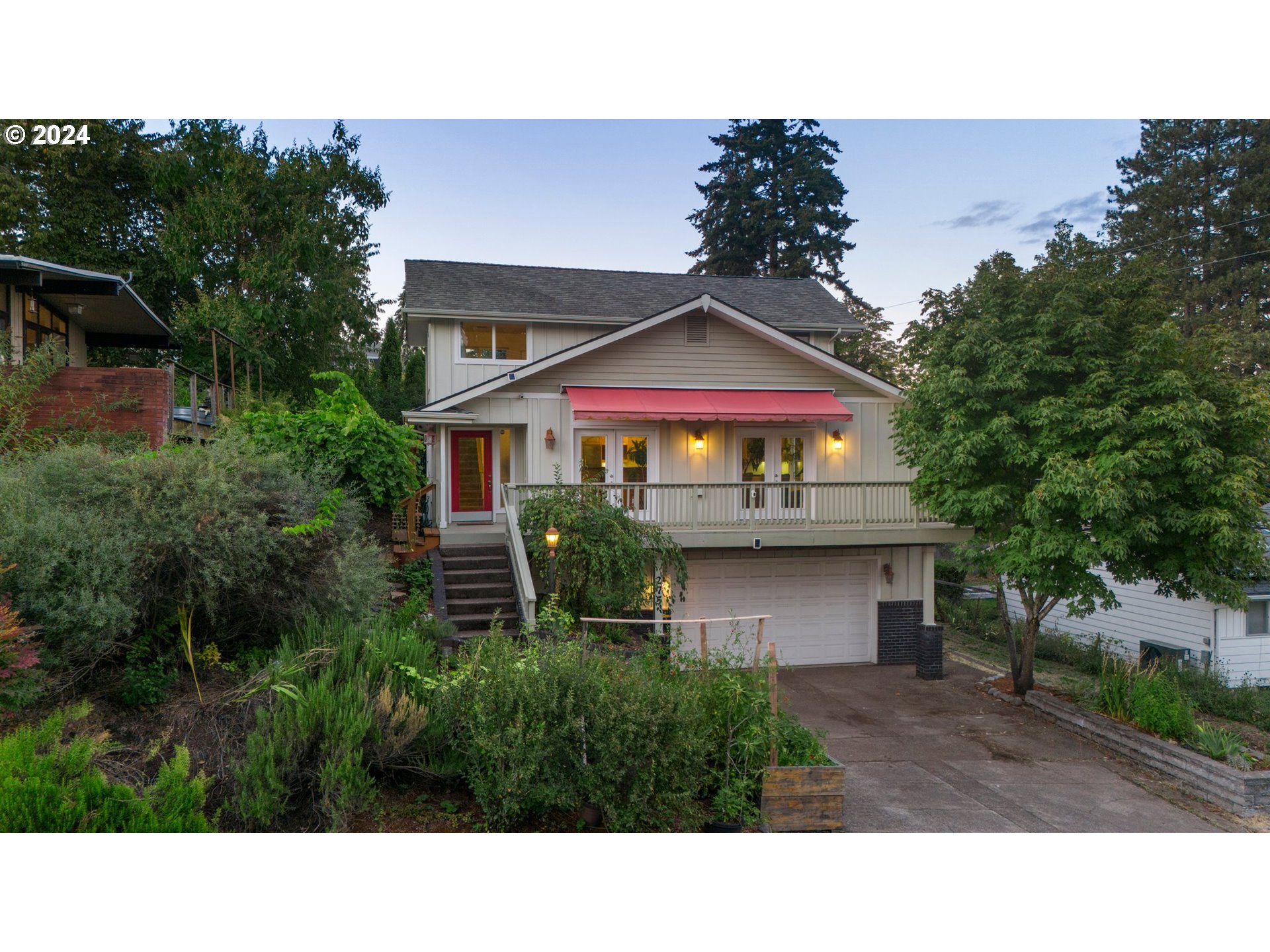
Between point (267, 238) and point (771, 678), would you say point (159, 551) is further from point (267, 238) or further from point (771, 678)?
point (267, 238)

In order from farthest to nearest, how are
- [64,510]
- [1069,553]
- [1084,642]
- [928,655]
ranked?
[1084,642], [928,655], [1069,553], [64,510]

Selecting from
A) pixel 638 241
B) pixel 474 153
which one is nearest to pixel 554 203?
pixel 474 153

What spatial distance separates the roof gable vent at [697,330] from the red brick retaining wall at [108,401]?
8.96 metres

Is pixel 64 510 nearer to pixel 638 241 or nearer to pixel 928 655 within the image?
pixel 928 655

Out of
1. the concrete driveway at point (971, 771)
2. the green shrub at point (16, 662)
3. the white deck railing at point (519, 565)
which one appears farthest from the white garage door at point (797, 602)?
the green shrub at point (16, 662)

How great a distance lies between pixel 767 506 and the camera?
1359 centimetres

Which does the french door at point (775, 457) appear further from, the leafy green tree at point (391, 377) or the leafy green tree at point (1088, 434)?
the leafy green tree at point (391, 377)

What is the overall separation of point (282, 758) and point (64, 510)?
299cm

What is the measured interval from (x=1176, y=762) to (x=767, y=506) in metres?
7.00

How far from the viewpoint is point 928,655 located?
43.2 ft

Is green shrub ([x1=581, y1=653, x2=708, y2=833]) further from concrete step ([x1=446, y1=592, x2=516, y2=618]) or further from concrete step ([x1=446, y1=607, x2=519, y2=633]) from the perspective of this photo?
concrete step ([x1=446, y1=592, x2=516, y2=618])

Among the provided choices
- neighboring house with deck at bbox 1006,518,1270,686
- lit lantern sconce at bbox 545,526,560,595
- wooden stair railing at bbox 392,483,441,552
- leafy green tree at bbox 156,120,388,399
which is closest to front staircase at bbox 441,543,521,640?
wooden stair railing at bbox 392,483,441,552

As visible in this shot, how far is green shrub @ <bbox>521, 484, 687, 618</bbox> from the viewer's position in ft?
35.1

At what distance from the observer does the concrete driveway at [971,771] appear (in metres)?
7.23
